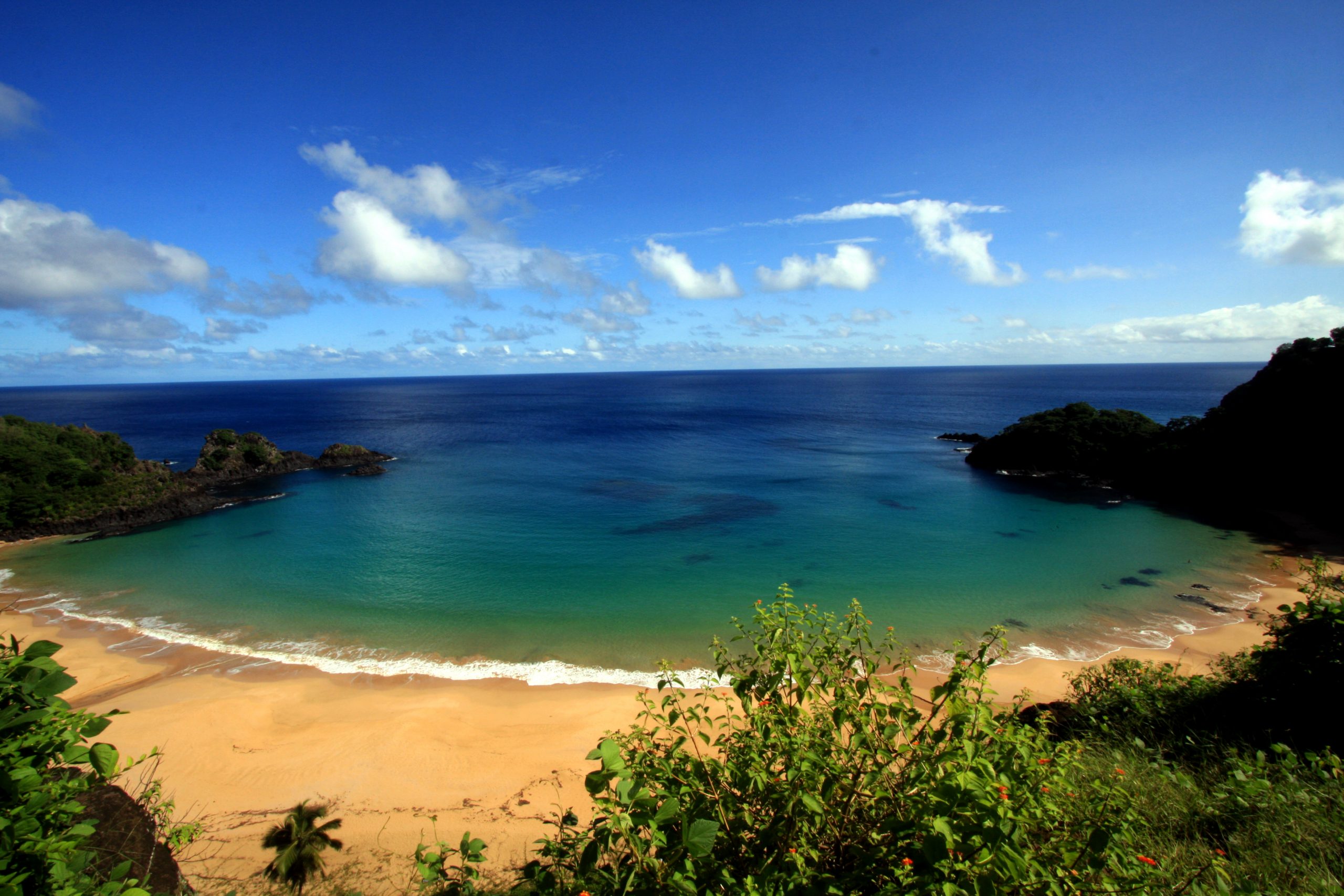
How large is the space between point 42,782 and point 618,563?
2601 cm

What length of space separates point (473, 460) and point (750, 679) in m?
62.8

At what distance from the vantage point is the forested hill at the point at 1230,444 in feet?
124

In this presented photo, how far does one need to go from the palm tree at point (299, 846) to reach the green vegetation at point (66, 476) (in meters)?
39.9

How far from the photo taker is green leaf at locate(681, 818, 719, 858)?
135 inches

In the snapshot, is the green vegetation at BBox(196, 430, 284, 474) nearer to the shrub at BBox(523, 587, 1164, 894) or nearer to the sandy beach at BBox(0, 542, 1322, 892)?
the sandy beach at BBox(0, 542, 1322, 892)

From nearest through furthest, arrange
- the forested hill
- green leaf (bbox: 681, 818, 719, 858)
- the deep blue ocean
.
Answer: green leaf (bbox: 681, 818, 719, 858), the deep blue ocean, the forested hill

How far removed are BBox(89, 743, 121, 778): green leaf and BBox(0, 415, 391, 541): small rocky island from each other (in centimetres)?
4578

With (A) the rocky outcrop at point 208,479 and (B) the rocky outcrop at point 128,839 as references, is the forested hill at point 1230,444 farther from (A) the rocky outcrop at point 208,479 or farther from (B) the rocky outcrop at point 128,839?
(A) the rocky outcrop at point 208,479

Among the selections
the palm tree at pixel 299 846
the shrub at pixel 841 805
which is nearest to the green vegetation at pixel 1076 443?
the shrub at pixel 841 805

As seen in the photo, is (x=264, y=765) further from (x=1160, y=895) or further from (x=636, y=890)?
(x=1160, y=895)

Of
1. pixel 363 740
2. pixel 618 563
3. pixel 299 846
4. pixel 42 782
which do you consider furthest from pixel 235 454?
pixel 42 782

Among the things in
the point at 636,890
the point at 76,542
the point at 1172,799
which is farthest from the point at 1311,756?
the point at 76,542

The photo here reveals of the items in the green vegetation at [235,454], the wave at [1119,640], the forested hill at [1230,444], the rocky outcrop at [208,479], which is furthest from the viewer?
the green vegetation at [235,454]

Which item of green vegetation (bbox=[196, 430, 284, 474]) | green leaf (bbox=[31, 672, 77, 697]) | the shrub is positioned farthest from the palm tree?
green vegetation (bbox=[196, 430, 284, 474])
